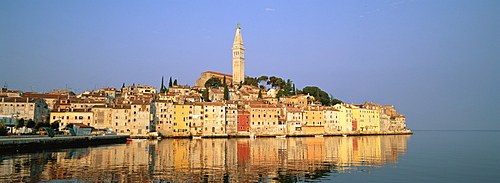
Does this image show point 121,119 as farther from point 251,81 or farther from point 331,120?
point 251,81

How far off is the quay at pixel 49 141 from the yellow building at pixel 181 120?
15.6 meters

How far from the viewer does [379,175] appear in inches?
943

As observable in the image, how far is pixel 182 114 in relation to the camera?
256 ft

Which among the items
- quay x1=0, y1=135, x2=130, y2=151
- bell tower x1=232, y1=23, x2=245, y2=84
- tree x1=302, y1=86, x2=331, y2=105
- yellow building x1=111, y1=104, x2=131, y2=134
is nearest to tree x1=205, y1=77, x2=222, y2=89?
bell tower x1=232, y1=23, x2=245, y2=84

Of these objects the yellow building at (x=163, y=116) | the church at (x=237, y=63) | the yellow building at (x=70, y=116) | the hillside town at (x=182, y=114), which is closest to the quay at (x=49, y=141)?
the hillside town at (x=182, y=114)

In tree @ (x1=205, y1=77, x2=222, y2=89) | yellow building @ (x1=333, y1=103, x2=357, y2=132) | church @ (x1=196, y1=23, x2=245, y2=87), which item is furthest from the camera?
church @ (x1=196, y1=23, x2=245, y2=87)

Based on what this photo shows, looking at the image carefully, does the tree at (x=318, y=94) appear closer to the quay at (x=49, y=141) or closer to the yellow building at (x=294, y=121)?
the yellow building at (x=294, y=121)

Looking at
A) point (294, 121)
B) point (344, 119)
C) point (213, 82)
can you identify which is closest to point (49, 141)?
point (294, 121)

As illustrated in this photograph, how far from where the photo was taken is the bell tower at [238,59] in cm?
13950

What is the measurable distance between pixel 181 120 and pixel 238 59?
64.7m

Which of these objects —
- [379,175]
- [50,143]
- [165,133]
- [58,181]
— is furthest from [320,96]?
[58,181]

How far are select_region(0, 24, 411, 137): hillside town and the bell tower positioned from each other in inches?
948

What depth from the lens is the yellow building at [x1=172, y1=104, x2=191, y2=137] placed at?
77.0 metres

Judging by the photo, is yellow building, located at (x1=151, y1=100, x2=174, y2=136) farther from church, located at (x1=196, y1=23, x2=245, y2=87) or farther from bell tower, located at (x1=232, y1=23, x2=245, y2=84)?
bell tower, located at (x1=232, y1=23, x2=245, y2=84)
